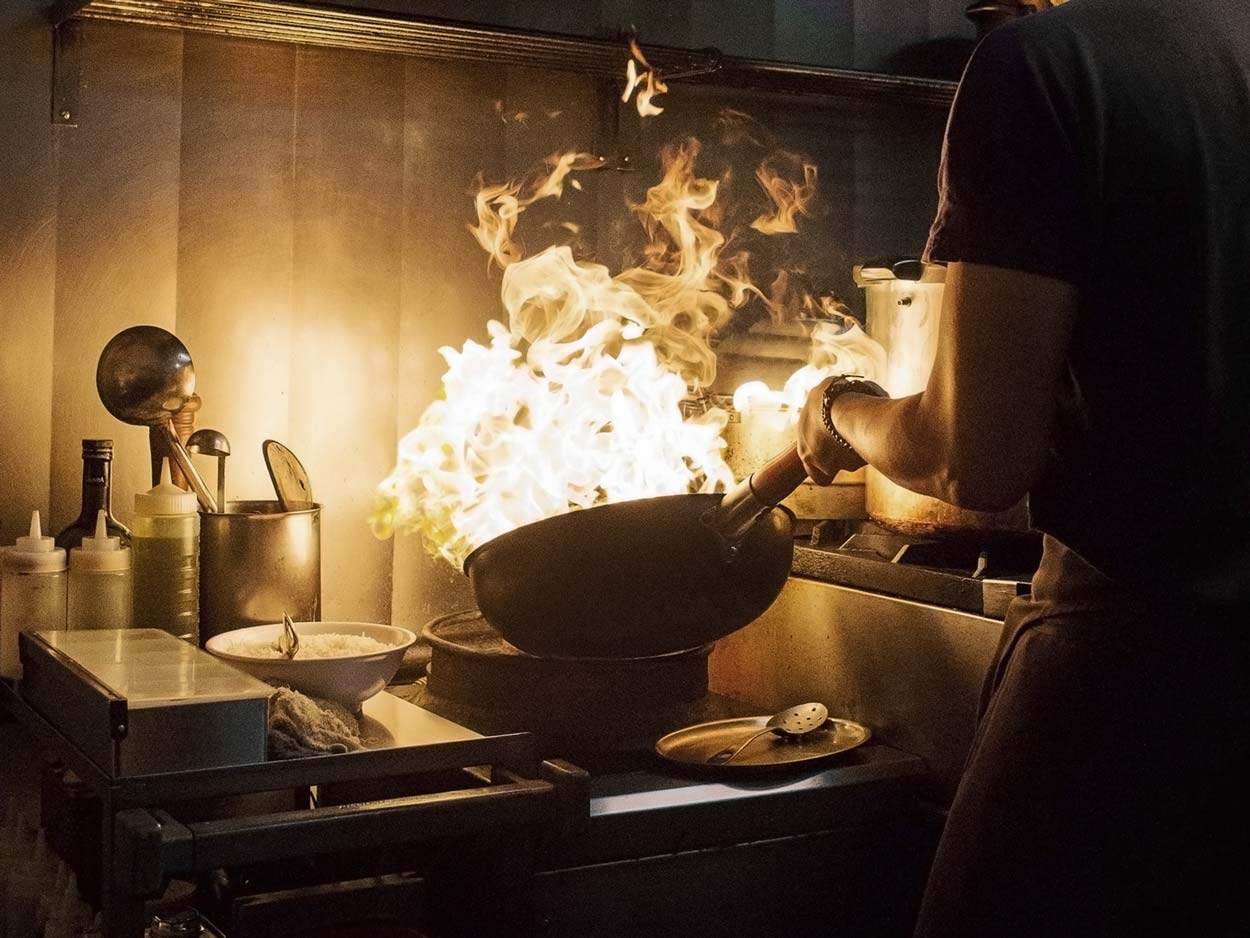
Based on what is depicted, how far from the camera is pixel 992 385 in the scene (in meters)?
1.08

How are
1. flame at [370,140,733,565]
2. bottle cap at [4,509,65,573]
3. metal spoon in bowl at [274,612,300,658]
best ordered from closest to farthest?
metal spoon in bowl at [274,612,300,658] → bottle cap at [4,509,65,573] → flame at [370,140,733,565]

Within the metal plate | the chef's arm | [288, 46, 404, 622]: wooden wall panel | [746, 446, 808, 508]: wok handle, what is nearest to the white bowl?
the metal plate

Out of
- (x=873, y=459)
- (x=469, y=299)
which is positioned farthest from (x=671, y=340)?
(x=873, y=459)

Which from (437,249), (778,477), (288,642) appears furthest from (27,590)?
(778,477)

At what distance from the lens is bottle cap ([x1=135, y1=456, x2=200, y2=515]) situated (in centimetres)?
186

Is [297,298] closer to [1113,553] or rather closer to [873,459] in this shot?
[873,459]

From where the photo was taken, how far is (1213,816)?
1110 mm

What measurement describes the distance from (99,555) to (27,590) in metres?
0.10

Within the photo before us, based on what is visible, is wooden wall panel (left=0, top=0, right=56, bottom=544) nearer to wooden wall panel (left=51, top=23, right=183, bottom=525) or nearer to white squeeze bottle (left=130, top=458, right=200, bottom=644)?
wooden wall panel (left=51, top=23, right=183, bottom=525)

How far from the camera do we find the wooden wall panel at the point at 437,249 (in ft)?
7.56

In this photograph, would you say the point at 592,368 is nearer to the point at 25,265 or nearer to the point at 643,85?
the point at 643,85

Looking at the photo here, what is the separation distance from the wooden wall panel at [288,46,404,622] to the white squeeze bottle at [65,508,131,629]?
0.50 meters

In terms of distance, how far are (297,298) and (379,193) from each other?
24 centimetres

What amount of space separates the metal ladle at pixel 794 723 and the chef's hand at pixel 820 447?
1.46 feet
